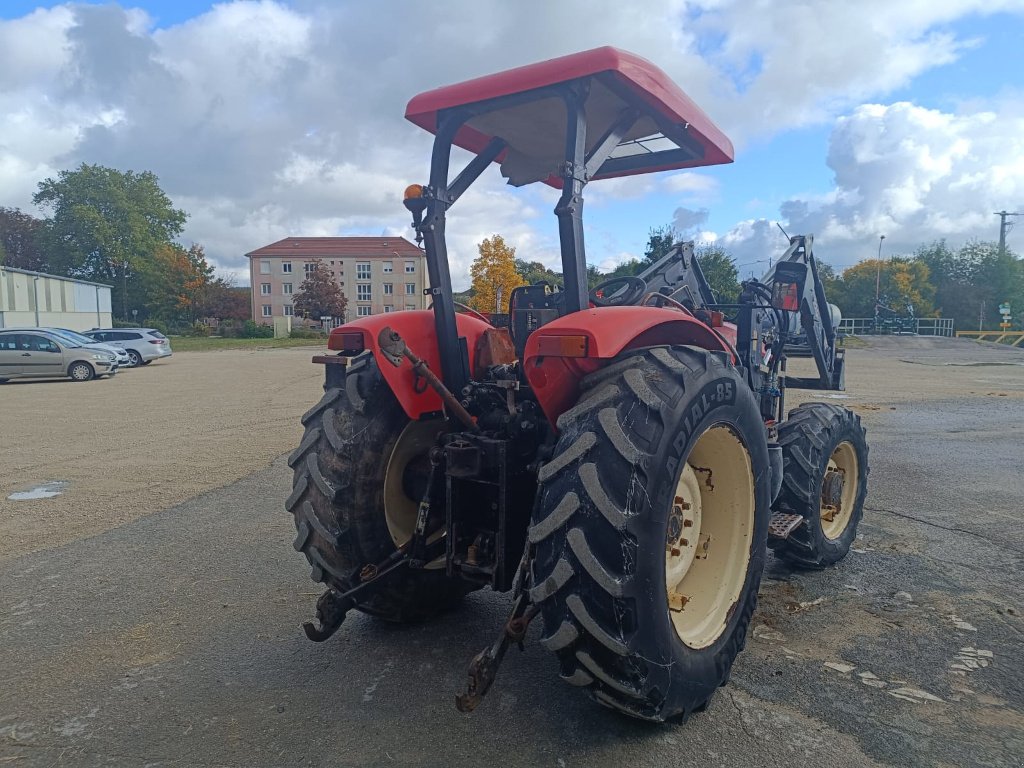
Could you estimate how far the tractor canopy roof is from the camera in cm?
303

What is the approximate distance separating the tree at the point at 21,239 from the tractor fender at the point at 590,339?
299ft

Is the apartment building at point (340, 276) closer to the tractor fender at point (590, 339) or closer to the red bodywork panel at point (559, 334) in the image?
the red bodywork panel at point (559, 334)

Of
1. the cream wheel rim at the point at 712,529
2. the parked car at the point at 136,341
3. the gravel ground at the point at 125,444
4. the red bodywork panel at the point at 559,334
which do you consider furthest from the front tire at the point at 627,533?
the parked car at the point at 136,341

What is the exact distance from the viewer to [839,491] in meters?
5.04

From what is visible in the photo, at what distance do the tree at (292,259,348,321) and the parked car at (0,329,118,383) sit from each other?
1754 inches

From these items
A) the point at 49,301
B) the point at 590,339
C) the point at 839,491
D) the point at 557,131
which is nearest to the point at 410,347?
the point at 590,339

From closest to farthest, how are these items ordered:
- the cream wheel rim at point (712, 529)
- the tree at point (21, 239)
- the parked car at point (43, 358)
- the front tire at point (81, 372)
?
the cream wheel rim at point (712, 529), the parked car at point (43, 358), the front tire at point (81, 372), the tree at point (21, 239)

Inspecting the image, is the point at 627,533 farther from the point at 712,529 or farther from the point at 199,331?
the point at 199,331

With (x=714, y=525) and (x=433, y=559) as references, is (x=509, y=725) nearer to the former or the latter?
(x=433, y=559)

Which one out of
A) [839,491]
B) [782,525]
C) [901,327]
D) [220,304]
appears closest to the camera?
[782,525]

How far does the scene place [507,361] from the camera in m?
4.05

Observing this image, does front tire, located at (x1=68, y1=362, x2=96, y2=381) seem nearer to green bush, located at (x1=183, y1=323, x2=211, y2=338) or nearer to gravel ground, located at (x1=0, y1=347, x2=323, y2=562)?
gravel ground, located at (x1=0, y1=347, x2=323, y2=562)

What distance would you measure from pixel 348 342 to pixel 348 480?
2.29ft

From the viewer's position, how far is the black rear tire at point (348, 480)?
3.48m
